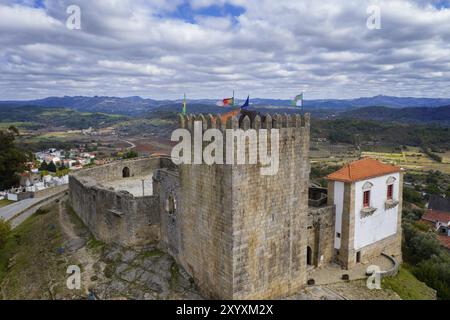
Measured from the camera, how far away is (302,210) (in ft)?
49.3

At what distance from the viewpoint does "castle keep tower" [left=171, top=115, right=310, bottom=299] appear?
42.3 feet

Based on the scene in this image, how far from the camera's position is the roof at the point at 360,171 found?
60.6ft

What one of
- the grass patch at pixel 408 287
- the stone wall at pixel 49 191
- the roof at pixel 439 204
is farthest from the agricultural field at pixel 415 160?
the grass patch at pixel 408 287

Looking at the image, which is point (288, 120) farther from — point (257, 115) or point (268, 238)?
point (268, 238)

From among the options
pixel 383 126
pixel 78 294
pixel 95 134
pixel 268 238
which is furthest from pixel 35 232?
pixel 95 134

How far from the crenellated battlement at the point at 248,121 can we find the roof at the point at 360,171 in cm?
518

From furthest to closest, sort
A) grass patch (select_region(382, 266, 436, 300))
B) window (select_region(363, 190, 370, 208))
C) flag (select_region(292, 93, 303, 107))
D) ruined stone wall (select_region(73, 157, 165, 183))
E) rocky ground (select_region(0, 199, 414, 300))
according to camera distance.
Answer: ruined stone wall (select_region(73, 157, 165, 183)) < window (select_region(363, 190, 370, 208)) < grass patch (select_region(382, 266, 436, 300)) < rocky ground (select_region(0, 199, 414, 300)) < flag (select_region(292, 93, 303, 107))

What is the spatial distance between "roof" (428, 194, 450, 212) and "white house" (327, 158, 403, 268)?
3777 cm

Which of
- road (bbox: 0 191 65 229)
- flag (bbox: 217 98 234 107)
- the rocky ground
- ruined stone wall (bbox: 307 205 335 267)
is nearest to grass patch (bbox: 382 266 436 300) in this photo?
the rocky ground

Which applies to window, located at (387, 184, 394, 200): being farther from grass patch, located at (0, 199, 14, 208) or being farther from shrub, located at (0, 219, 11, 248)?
grass patch, located at (0, 199, 14, 208)

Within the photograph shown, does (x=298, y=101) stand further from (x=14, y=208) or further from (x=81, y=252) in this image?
(x=14, y=208)

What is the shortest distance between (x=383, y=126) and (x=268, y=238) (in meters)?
130

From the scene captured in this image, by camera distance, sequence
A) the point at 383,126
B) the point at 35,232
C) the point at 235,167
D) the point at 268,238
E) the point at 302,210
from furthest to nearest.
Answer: the point at 383,126, the point at 35,232, the point at 302,210, the point at 268,238, the point at 235,167

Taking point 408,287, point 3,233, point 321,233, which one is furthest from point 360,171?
point 3,233
